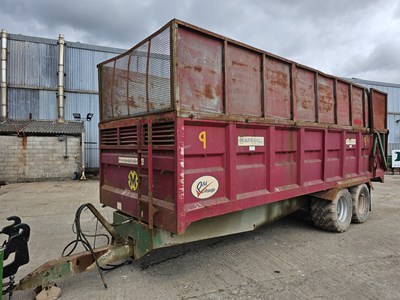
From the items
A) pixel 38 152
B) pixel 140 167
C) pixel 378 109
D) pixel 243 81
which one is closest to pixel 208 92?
pixel 243 81

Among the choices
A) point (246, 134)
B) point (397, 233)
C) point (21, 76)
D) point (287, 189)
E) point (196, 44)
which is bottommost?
point (397, 233)

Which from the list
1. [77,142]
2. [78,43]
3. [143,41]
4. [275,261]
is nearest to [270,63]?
[143,41]

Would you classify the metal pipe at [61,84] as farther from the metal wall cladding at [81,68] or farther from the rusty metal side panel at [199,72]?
the rusty metal side panel at [199,72]

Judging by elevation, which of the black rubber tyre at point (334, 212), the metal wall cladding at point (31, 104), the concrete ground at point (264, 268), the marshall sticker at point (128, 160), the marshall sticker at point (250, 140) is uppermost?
the metal wall cladding at point (31, 104)

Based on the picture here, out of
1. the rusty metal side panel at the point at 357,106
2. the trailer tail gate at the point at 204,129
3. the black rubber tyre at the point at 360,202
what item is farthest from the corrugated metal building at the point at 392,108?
the trailer tail gate at the point at 204,129

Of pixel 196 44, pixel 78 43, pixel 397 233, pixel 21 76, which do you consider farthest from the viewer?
pixel 78 43

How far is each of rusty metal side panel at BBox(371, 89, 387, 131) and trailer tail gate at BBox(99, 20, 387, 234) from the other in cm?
235

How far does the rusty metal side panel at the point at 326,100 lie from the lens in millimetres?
4852

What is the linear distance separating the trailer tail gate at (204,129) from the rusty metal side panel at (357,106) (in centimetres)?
128

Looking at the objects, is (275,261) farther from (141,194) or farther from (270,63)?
(270,63)

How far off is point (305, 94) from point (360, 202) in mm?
3193

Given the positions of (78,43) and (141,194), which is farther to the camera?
(78,43)

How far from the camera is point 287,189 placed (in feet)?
13.4

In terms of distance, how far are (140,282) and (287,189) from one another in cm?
239
